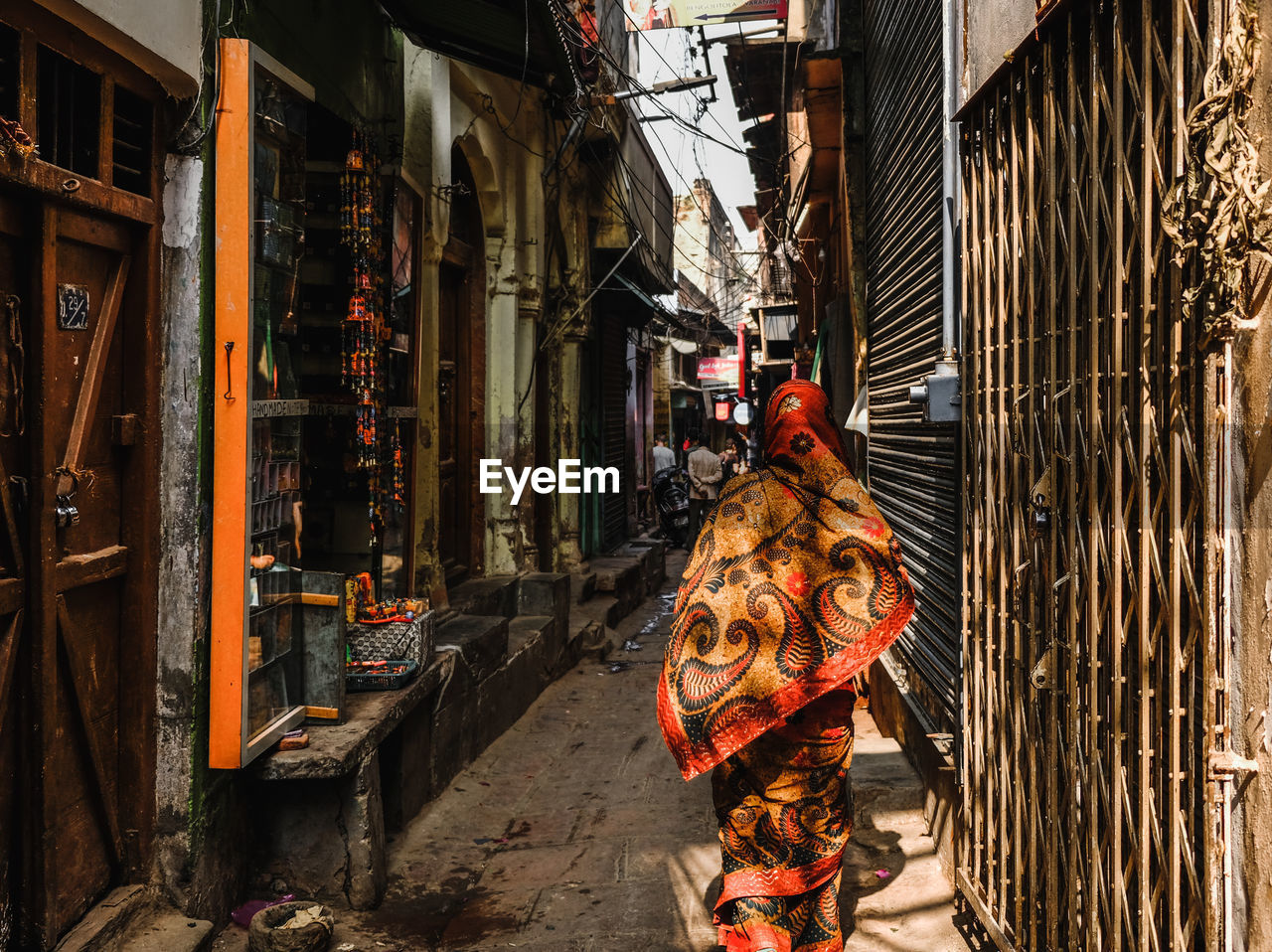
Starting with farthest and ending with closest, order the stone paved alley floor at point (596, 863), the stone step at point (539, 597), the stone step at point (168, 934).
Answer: the stone step at point (539, 597) < the stone paved alley floor at point (596, 863) < the stone step at point (168, 934)

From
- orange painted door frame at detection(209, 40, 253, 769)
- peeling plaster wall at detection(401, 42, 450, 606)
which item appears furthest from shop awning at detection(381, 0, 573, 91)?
orange painted door frame at detection(209, 40, 253, 769)

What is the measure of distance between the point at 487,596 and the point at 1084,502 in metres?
5.89

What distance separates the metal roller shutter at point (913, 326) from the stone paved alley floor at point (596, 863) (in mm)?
641

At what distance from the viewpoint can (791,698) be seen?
143 inches

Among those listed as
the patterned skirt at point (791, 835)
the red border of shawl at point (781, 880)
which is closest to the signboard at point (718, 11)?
the patterned skirt at point (791, 835)

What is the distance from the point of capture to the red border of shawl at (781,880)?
370 centimetres

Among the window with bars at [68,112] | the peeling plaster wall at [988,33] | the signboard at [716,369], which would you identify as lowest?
the window with bars at [68,112]

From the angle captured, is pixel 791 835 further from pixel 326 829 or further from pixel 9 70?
pixel 9 70

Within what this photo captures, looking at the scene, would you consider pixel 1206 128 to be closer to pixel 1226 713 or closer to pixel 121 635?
pixel 1226 713

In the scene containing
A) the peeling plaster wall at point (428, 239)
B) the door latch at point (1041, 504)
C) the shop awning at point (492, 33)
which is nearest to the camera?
the door latch at point (1041, 504)

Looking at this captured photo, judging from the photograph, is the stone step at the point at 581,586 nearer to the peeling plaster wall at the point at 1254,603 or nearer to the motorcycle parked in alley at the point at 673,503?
the motorcycle parked in alley at the point at 673,503

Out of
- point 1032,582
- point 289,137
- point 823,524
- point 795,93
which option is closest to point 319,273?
point 289,137

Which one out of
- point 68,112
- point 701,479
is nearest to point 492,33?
point 68,112

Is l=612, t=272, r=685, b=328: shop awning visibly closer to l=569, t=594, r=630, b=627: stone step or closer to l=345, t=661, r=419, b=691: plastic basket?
l=569, t=594, r=630, b=627: stone step
